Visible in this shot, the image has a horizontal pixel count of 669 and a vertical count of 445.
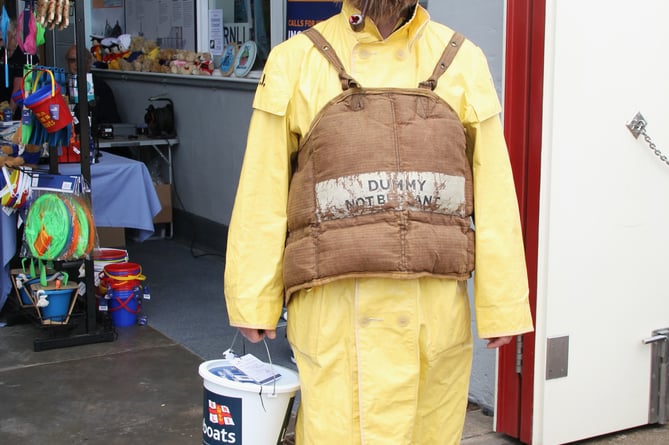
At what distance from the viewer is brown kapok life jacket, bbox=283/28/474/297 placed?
240 cm

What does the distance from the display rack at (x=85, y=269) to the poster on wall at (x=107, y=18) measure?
5014mm

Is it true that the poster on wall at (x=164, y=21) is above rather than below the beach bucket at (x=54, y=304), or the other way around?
above

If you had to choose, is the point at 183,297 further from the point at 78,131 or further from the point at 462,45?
the point at 462,45

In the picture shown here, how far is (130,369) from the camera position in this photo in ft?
16.8

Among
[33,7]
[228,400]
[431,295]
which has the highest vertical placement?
[33,7]

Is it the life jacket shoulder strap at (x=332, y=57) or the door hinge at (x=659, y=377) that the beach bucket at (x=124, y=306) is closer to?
the door hinge at (x=659, y=377)

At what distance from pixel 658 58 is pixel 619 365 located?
4.38 feet

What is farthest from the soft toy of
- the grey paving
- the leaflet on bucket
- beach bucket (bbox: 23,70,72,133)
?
the leaflet on bucket

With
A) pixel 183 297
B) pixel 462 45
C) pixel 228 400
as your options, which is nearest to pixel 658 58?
pixel 462 45

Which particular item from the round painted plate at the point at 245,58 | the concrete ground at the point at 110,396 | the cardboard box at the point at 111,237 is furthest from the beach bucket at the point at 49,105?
the cardboard box at the point at 111,237

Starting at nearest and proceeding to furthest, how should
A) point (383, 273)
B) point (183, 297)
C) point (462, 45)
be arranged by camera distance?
point (383, 273)
point (462, 45)
point (183, 297)

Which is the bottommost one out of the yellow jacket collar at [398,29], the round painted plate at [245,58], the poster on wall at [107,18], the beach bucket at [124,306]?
the beach bucket at [124,306]

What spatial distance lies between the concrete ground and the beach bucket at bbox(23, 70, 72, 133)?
1303 millimetres

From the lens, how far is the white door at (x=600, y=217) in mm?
3805
